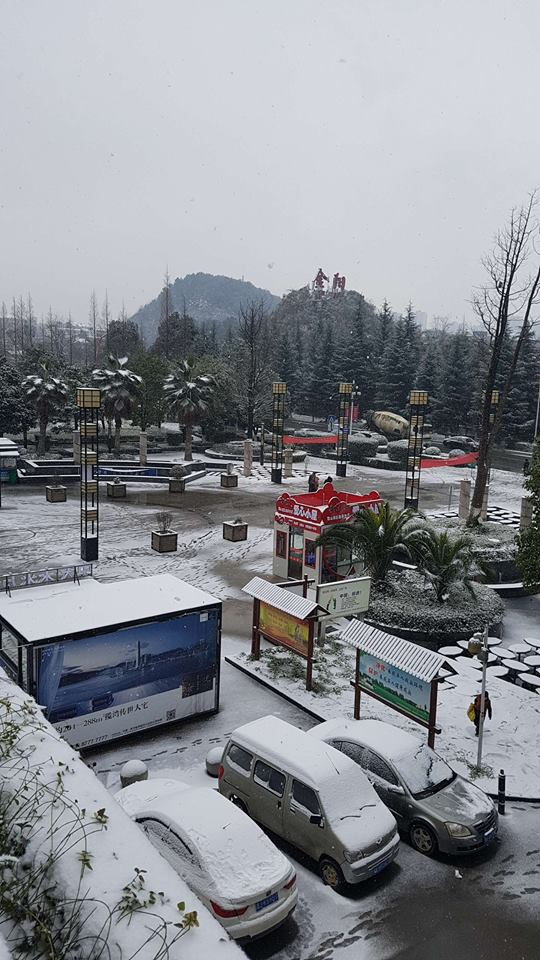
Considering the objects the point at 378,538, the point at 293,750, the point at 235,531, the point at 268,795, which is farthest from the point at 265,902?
the point at 235,531

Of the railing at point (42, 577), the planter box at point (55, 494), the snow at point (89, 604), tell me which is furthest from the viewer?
the planter box at point (55, 494)

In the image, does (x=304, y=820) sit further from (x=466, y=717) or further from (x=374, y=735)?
(x=466, y=717)

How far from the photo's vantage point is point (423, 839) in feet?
32.2

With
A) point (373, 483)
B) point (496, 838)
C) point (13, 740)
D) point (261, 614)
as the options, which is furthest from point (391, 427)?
point (13, 740)

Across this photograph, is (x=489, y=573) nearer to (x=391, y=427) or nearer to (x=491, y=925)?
(x=491, y=925)

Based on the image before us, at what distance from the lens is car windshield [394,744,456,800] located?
1017 centimetres

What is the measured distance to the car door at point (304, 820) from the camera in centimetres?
918

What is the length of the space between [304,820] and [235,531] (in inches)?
675

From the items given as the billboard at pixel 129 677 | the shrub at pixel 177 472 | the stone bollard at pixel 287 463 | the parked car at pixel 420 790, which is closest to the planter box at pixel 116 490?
the shrub at pixel 177 472

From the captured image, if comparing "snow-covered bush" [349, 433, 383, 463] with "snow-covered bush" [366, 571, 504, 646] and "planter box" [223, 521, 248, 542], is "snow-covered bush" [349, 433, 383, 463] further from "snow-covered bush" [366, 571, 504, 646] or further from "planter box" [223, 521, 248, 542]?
"snow-covered bush" [366, 571, 504, 646]

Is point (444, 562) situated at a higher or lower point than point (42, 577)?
lower

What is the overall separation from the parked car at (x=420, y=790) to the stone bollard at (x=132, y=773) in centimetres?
263

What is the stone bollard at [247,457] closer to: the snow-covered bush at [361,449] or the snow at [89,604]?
the snow-covered bush at [361,449]

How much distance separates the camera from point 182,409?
1801 inches
